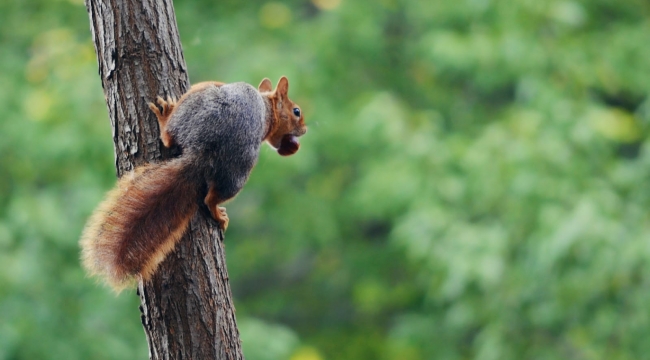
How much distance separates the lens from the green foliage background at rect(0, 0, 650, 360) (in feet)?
16.6

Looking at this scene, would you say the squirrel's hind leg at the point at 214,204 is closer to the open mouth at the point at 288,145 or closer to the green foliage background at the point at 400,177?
the open mouth at the point at 288,145

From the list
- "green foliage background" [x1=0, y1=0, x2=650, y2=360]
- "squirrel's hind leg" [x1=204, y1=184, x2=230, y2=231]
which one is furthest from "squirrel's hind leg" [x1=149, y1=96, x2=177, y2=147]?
"green foliage background" [x1=0, y1=0, x2=650, y2=360]

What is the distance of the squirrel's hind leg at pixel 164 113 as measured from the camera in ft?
8.11

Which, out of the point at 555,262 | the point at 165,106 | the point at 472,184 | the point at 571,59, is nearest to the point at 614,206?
the point at 555,262

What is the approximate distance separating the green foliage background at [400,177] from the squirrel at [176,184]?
1395mm

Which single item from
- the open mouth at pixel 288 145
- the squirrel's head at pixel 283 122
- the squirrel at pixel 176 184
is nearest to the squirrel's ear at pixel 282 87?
the squirrel's head at pixel 283 122

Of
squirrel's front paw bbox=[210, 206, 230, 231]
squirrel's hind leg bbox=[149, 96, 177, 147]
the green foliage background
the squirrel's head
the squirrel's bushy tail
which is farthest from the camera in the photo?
the green foliage background

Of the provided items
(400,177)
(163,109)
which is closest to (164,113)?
(163,109)

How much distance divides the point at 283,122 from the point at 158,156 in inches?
38.9

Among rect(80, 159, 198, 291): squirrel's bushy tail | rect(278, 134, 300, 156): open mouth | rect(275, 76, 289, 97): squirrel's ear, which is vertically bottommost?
rect(80, 159, 198, 291): squirrel's bushy tail

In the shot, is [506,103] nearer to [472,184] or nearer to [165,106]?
[472,184]

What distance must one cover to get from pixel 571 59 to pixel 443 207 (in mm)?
1523

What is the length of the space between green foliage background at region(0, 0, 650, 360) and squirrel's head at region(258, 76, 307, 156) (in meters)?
0.64

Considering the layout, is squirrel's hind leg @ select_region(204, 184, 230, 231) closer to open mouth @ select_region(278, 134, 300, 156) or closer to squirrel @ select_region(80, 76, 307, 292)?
squirrel @ select_region(80, 76, 307, 292)
